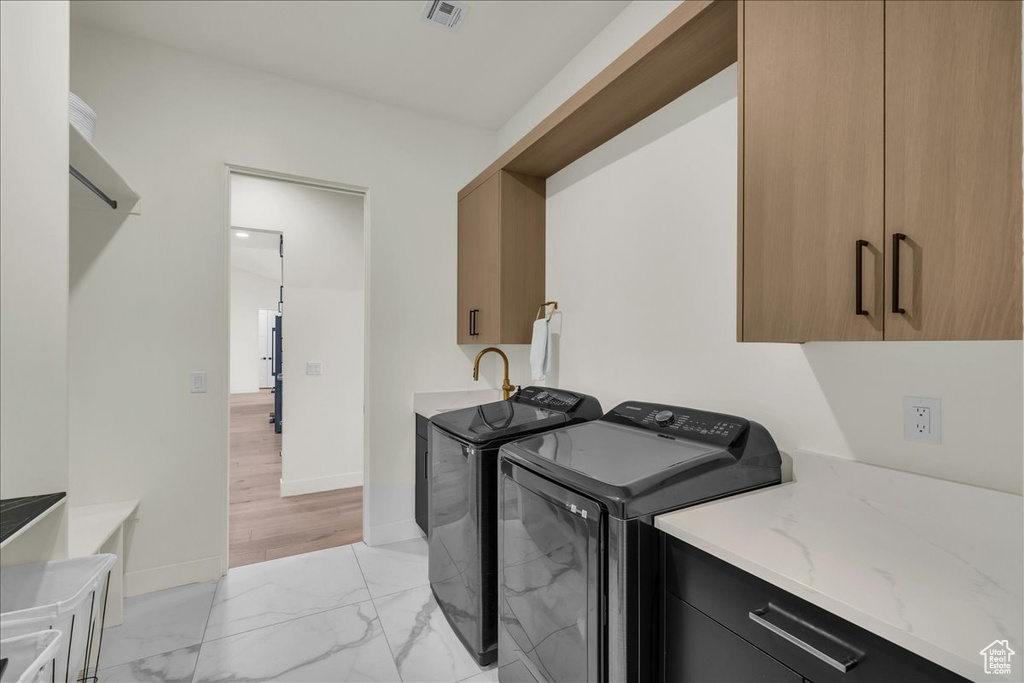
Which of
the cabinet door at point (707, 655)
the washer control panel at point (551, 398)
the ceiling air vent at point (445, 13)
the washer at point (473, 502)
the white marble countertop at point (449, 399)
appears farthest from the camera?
the white marble countertop at point (449, 399)

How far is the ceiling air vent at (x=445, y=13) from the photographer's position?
2.01 m

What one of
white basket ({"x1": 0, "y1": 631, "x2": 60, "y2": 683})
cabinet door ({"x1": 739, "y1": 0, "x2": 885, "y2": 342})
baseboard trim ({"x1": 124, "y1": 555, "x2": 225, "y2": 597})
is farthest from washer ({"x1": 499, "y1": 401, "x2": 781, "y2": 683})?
baseboard trim ({"x1": 124, "y1": 555, "x2": 225, "y2": 597})

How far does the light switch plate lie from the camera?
7.88ft

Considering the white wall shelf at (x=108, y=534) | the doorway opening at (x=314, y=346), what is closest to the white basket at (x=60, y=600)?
the white wall shelf at (x=108, y=534)

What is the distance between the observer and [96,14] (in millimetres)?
2104

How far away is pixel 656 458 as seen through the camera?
1.32m

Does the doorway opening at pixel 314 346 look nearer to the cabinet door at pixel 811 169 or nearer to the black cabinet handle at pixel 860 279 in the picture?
the cabinet door at pixel 811 169

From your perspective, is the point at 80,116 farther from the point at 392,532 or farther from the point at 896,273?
the point at 896,273

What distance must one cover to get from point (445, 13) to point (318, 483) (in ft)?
11.7

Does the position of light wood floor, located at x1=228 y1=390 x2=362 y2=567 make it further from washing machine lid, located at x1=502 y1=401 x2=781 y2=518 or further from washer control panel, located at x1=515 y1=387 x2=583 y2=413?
washing machine lid, located at x1=502 y1=401 x2=781 y2=518

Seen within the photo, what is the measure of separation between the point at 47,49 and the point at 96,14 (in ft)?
4.98

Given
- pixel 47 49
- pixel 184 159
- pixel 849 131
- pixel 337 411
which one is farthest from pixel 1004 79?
pixel 337 411

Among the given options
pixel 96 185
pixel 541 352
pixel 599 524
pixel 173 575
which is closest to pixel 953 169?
pixel 599 524

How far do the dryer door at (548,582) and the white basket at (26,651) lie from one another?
3.50 feet
